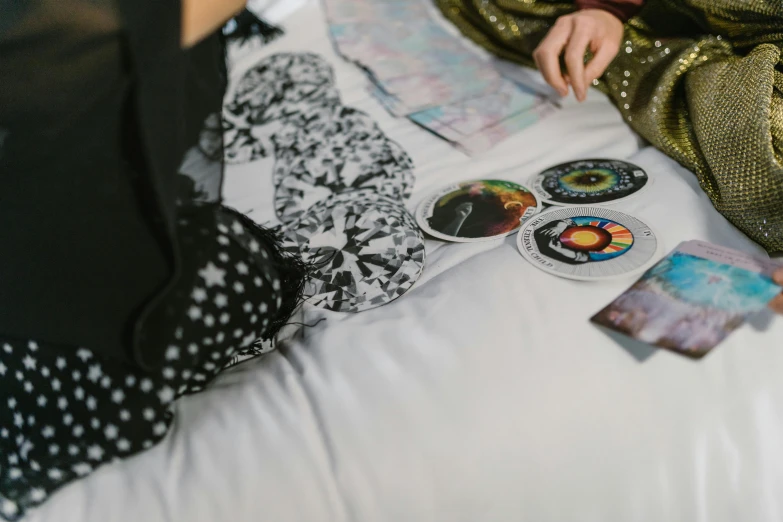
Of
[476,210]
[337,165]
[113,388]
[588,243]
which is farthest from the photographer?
[337,165]

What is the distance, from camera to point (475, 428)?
0.44m

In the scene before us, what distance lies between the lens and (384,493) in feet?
1.40

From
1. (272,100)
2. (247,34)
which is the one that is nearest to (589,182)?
(272,100)

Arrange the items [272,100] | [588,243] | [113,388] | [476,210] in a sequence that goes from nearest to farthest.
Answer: [113,388] < [588,243] < [476,210] < [272,100]

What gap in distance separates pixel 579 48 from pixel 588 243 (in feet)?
1.06

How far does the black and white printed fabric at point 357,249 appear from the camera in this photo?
60cm

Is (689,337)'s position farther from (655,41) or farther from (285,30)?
(285,30)

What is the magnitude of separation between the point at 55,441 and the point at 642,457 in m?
0.47

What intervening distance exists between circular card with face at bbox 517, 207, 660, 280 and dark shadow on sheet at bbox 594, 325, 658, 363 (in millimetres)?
64

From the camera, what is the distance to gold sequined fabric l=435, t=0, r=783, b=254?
0.59 metres

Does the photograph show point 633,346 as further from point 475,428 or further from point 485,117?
point 485,117

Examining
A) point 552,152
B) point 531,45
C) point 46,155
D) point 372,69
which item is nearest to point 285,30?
point 372,69

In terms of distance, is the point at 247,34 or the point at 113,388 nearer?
the point at 113,388

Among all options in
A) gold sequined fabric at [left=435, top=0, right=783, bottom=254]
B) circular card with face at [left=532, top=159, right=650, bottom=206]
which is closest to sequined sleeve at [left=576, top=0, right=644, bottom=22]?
gold sequined fabric at [left=435, top=0, right=783, bottom=254]
